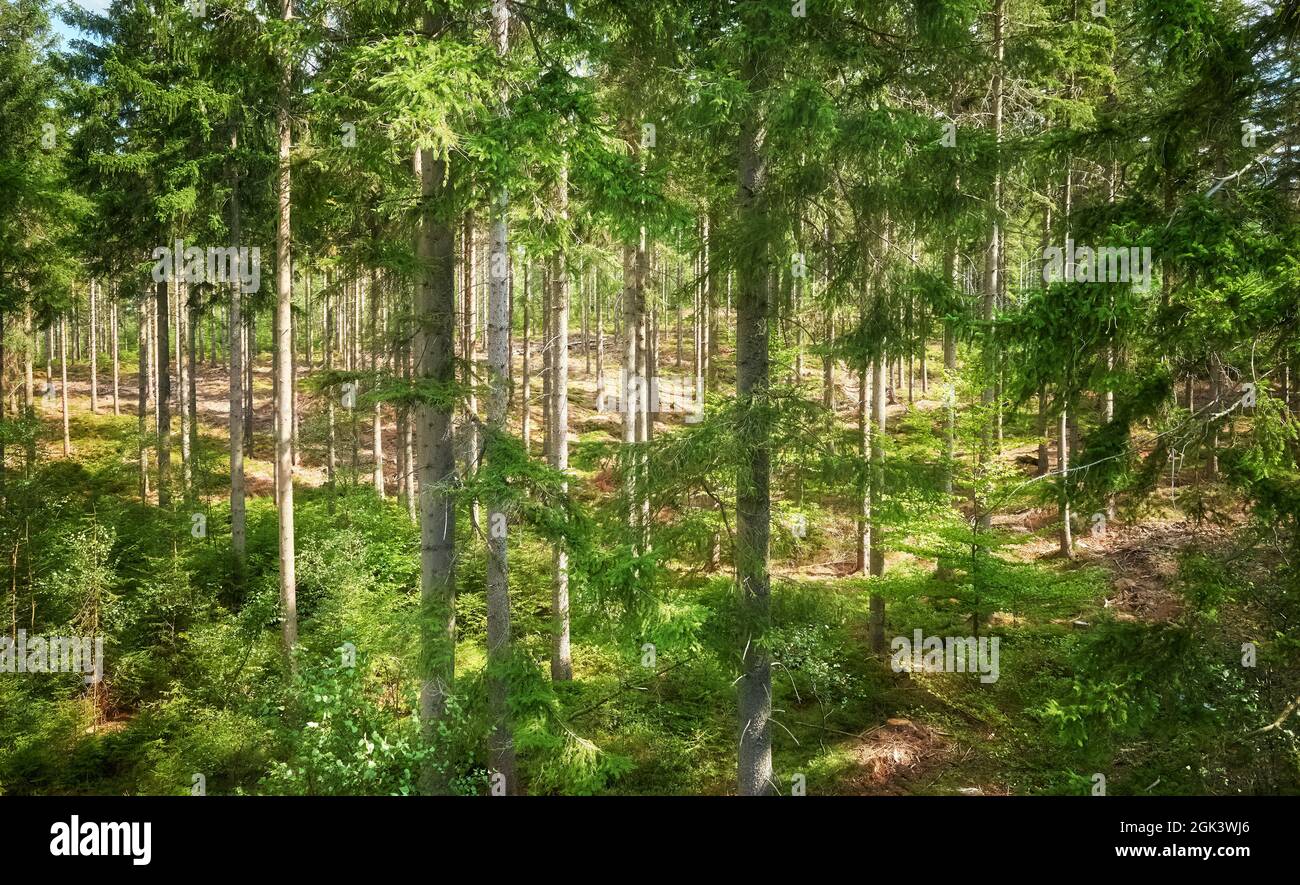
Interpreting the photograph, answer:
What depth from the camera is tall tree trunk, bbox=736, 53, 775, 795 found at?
7648mm

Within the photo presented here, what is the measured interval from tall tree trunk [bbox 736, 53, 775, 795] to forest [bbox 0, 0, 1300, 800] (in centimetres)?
5

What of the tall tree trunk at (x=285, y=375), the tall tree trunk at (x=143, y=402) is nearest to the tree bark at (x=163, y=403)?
the tall tree trunk at (x=143, y=402)

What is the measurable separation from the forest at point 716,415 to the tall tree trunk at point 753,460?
0.05 metres

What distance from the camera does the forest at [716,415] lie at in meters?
6.32

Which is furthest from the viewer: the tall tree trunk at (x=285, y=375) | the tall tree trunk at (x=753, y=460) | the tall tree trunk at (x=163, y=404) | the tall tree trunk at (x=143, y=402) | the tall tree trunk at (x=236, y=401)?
the tall tree trunk at (x=143, y=402)

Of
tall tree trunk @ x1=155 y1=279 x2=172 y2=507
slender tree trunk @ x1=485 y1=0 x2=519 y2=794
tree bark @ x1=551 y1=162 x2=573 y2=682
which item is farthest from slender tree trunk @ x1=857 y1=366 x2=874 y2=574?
tall tree trunk @ x1=155 y1=279 x2=172 y2=507

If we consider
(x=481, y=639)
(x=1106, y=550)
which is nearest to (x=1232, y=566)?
(x=1106, y=550)

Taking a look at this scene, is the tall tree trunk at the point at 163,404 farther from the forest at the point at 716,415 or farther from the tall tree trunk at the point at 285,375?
the tall tree trunk at the point at 285,375

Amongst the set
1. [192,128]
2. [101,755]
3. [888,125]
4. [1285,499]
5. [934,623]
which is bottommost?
[101,755]

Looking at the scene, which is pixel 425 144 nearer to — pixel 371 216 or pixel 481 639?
pixel 371 216

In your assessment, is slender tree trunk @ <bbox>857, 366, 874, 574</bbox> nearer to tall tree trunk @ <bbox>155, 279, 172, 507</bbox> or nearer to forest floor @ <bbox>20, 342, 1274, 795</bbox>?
forest floor @ <bbox>20, 342, 1274, 795</bbox>

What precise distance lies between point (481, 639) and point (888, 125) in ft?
39.9
